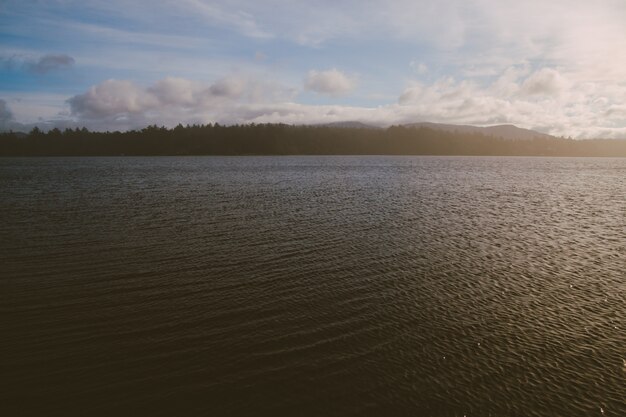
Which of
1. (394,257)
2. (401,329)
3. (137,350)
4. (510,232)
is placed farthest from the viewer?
(510,232)

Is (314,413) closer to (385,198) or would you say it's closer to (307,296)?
(307,296)

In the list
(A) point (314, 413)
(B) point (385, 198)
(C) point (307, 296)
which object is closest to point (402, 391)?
(A) point (314, 413)

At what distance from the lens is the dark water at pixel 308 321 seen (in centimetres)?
1238

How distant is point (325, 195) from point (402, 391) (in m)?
52.0

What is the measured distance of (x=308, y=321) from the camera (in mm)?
17344

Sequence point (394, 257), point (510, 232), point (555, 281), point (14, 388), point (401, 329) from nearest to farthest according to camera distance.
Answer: point (14, 388), point (401, 329), point (555, 281), point (394, 257), point (510, 232)

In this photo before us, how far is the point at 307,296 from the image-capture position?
65.9 ft

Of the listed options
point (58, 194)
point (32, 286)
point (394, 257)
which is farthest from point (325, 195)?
point (32, 286)

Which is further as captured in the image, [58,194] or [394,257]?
[58,194]

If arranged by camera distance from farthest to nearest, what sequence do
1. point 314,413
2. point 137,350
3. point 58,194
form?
point 58,194, point 137,350, point 314,413

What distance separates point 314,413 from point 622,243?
3488 cm

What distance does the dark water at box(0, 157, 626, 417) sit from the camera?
12375 millimetres

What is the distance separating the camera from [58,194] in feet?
193

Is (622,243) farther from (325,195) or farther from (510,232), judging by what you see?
(325,195)
